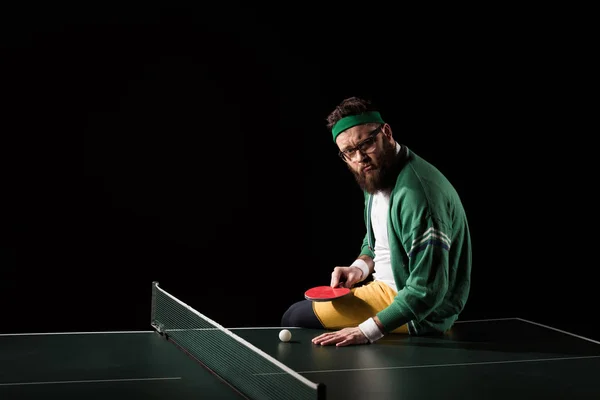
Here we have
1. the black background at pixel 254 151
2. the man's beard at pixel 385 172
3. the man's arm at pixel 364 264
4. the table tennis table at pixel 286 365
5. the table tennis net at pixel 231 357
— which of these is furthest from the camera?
the black background at pixel 254 151

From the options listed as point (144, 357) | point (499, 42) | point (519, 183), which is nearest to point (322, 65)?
point (499, 42)

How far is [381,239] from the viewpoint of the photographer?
14.9 ft

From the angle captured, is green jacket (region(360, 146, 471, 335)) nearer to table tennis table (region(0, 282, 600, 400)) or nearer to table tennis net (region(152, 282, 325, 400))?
table tennis table (region(0, 282, 600, 400))

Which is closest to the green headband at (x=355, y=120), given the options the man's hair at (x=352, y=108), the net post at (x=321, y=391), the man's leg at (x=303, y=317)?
the man's hair at (x=352, y=108)

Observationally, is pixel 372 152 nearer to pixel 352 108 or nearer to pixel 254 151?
pixel 352 108

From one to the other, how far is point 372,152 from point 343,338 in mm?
953

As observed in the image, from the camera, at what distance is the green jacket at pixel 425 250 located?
13.3 feet

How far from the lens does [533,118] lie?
21.8ft

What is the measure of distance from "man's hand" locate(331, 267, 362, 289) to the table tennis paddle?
0.29 feet

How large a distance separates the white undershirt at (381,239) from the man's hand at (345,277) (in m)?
0.11

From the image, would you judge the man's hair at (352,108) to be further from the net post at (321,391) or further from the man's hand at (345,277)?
the net post at (321,391)

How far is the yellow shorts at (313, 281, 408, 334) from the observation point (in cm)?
439

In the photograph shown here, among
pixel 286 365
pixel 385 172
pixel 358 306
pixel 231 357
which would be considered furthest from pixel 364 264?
pixel 231 357

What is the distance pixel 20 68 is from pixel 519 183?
384 cm
